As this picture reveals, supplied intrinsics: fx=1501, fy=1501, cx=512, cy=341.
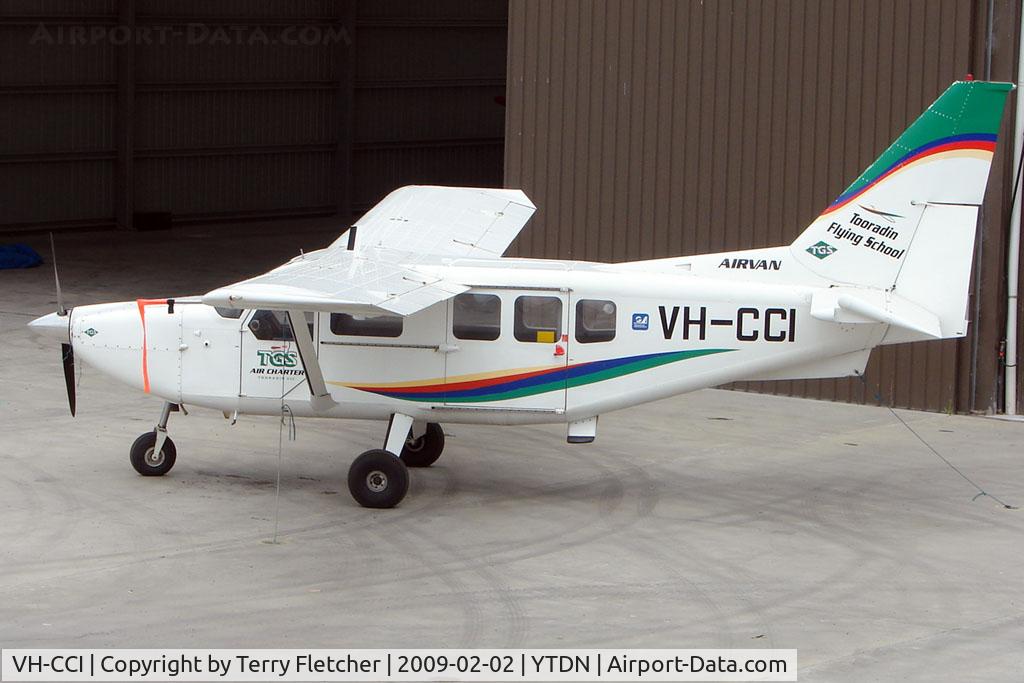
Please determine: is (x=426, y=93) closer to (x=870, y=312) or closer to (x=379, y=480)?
(x=379, y=480)

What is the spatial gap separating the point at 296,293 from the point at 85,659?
12.0ft

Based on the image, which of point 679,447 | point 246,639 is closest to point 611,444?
point 679,447

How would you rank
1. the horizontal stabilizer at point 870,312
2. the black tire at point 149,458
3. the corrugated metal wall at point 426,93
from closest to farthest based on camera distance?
the horizontal stabilizer at point 870,312
the black tire at point 149,458
the corrugated metal wall at point 426,93

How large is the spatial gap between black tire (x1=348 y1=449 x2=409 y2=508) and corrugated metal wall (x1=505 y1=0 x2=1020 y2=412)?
816cm

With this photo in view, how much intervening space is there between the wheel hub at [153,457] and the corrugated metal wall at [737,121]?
28.5ft

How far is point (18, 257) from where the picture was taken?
29719 millimetres

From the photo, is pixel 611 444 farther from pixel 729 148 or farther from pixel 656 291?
pixel 729 148

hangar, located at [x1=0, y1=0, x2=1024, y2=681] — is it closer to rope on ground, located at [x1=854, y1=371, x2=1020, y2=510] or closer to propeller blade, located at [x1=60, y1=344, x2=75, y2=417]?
rope on ground, located at [x1=854, y1=371, x2=1020, y2=510]

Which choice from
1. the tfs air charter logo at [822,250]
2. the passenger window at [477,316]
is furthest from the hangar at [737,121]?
the passenger window at [477,316]

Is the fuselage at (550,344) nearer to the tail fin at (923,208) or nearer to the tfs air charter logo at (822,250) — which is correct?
the tfs air charter logo at (822,250)

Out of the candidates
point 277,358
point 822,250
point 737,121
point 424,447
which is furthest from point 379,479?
point 737,121

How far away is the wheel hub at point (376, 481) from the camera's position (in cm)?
1416

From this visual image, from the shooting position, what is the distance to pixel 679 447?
1725 centimetres
